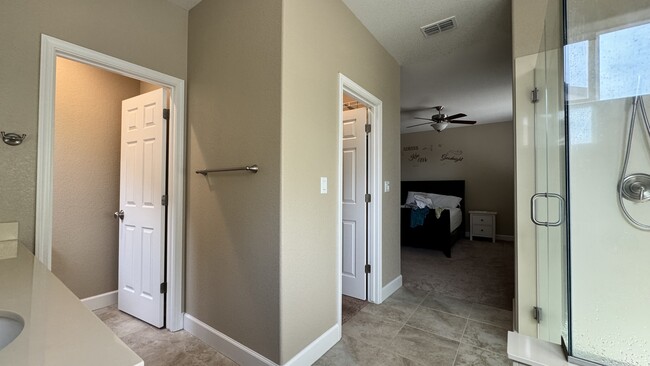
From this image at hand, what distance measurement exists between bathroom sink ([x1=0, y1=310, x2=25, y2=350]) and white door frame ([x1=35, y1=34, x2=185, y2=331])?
1.07 metres

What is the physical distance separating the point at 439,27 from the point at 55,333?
3.02m

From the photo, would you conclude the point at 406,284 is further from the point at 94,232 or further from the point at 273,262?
the point at 94,232

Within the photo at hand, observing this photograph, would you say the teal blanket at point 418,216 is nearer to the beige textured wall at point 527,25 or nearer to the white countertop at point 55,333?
the beige textured wall at point 527,25

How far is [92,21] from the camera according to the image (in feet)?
5.75

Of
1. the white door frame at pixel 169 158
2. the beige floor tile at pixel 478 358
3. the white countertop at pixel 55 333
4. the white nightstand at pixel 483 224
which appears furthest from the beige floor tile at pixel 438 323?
the white nightstand at pixel 483 224

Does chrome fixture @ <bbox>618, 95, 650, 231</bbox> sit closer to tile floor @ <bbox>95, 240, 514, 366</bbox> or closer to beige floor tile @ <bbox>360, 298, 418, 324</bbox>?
tile floor @ <bbox>95, 240, 514, 366</bbox>

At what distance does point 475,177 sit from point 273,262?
5.91 m

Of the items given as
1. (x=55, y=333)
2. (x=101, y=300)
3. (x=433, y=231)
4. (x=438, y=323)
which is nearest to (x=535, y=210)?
(x=438, y=323)

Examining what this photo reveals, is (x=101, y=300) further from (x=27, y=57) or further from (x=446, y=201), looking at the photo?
(x=446, y=201)

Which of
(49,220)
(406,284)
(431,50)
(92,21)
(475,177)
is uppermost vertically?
(431,50)

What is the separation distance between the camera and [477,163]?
618 cm

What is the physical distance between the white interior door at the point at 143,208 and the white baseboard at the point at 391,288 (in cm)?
198

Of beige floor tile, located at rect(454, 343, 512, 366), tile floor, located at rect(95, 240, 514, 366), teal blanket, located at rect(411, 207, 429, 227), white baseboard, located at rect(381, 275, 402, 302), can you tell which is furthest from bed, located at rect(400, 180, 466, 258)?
beige floor tile, located at rect(454, 343, 512, 366)

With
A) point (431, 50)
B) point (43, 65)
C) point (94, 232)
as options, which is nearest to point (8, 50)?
point (43, 65)
